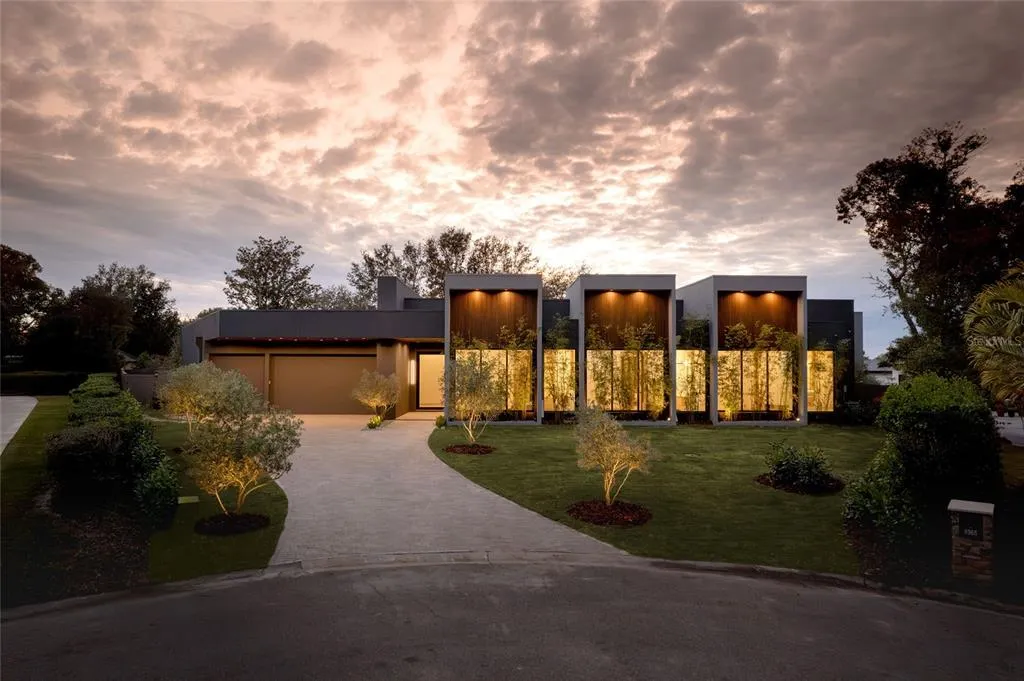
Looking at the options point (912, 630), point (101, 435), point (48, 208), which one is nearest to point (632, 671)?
point (912, 630)

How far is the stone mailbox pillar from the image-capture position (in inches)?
284

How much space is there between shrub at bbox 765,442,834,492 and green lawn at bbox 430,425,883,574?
480 millimetres

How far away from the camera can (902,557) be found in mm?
7785

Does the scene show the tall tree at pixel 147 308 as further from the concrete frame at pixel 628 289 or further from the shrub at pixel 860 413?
the shrub at pixel 860 413

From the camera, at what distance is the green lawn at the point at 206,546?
7.55m

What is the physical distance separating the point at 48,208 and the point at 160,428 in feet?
28.3

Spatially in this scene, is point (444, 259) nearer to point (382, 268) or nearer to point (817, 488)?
point (382, 268)

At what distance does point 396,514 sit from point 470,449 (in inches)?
263

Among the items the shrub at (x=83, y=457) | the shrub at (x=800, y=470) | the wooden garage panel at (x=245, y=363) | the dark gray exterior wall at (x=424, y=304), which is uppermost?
the dark gray exterior wall at (x=424, y=304)

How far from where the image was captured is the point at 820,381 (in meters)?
24.1

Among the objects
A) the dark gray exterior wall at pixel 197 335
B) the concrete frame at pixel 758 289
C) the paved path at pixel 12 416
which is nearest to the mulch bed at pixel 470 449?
the paved path at pixel 12 416

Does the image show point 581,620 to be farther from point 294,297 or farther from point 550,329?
point 294,297

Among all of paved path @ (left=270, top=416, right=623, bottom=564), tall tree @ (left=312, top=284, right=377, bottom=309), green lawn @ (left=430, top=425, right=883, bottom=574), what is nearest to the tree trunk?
green lawn @ (left=430, top=425, right=883, bottom=574)

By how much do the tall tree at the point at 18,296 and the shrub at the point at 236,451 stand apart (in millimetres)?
45187
